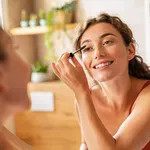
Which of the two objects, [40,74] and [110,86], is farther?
[40,74]

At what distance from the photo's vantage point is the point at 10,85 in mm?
574

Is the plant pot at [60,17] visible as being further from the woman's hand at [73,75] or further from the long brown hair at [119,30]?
the woman's hand at [73,75]

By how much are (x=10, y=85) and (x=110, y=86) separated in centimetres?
74

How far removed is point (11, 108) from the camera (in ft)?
1.91

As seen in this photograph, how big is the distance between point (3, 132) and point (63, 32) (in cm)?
214

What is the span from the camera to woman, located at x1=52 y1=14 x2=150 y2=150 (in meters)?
1.01

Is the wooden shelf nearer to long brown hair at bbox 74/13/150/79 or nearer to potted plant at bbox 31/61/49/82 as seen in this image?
potted plant at bbox 31/61/49/82

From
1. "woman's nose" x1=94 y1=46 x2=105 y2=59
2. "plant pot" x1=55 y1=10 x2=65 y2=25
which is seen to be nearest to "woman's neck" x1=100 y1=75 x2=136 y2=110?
"woman's nose" x1=94 y1=46 x2=105 y2=59

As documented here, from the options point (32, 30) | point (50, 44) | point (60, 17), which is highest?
point (60, 17)

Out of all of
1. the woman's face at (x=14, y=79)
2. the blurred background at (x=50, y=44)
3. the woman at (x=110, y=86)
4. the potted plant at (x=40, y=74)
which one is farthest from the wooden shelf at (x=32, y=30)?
the woman's face at (x=14, y=79)

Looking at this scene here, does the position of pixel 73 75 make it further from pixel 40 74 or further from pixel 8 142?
pixel 40 74

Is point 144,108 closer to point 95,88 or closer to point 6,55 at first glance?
point 95,88

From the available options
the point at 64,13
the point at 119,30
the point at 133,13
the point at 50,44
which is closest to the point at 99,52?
→ the point at 119,30

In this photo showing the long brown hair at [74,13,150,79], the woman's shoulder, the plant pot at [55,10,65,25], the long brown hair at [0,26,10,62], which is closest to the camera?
the long brown hair at [0,26,10,62]
